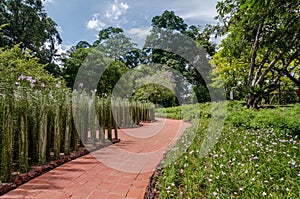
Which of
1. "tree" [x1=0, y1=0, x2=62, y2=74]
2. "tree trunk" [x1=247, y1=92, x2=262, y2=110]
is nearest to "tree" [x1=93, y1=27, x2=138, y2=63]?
"tree" [x1=0, y1=0, x2=62, y2=74]

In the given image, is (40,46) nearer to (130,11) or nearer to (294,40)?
(130,11)

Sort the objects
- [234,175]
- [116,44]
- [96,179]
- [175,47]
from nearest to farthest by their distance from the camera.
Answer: [234,175], [96,179], [116,44], [175,47]

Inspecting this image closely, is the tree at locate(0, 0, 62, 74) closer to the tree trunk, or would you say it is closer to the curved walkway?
the tree trunk

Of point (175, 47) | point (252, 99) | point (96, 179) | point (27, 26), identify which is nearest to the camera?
point (96, 179)

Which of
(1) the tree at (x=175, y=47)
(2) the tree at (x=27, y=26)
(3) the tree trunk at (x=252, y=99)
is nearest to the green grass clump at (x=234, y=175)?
(3) the tree trunk at (x=252, y=99)

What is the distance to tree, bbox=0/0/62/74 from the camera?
1884 cm

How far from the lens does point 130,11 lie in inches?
258

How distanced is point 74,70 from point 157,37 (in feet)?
27.6

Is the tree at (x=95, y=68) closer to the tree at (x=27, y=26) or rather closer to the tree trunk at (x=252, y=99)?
the tree at (x=27, y=26)

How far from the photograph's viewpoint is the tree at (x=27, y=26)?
18.8 meters

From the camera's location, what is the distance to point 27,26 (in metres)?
20.4

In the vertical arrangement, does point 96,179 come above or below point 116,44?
below

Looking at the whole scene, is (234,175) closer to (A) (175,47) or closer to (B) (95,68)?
(B) (95,68)

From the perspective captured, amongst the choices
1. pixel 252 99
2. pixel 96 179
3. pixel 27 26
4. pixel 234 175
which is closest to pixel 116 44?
pixel 27 26
